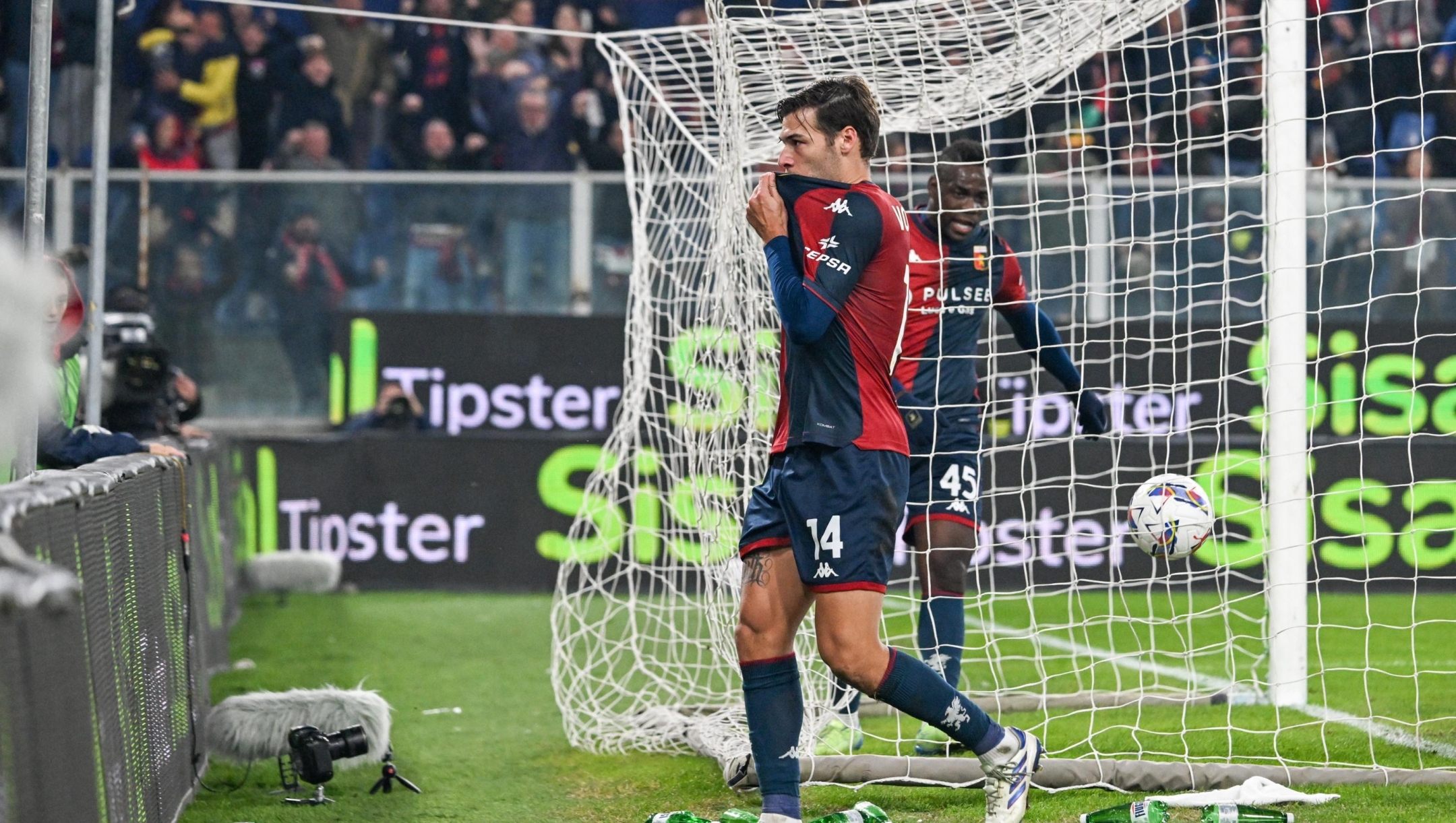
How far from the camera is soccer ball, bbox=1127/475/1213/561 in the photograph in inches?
213

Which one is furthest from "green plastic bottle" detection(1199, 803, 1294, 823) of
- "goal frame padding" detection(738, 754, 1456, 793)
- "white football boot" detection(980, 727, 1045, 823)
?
"goal frame padding" detection(738, 754, 1456, 793)

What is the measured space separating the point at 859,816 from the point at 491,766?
1.84 metres

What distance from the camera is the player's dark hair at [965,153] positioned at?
5625mm

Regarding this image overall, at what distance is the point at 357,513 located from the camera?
1135 cm

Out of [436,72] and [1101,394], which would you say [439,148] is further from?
[1101,394]

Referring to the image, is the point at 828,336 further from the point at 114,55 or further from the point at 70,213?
the point at 114,55

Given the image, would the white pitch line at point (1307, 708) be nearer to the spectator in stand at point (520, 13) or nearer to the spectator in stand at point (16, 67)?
the spectator in stand at point (520, 13)

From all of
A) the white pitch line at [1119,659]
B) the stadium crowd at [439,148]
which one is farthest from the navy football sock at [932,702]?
the stadium crowd at [439,148]

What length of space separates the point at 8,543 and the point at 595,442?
909 centimetres

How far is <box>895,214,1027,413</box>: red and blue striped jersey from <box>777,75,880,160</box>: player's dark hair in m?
1.55

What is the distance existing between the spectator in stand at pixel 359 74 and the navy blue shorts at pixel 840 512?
9242 millimetres

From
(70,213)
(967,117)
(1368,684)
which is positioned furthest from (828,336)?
(70,213)

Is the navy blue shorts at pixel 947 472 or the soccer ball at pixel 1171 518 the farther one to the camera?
the navy blue shorts at pixel 947 472

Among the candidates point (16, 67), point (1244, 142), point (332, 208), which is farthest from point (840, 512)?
point (16, 67)
